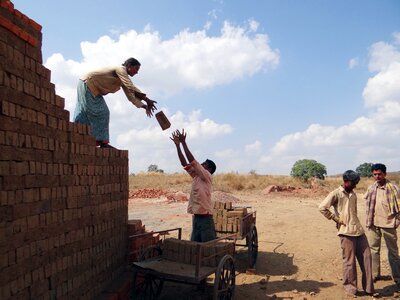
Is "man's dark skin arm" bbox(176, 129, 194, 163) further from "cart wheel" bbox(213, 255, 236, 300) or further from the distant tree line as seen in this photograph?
the distant tree line

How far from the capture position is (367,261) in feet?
20.0

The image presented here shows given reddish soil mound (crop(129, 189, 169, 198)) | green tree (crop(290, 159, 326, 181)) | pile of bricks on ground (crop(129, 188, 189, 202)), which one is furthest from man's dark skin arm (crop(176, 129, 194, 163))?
green tree (crop(290, 159, 326, 181))

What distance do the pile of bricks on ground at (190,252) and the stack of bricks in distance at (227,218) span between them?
6.79 feet

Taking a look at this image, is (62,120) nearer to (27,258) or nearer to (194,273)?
(27,258)

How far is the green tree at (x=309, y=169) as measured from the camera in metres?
44.0

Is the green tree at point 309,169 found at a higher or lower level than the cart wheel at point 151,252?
higher

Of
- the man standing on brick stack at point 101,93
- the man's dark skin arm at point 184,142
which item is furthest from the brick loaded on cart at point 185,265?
the man standing on brick stack at point 101,93

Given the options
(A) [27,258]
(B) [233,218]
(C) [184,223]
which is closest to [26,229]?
(A) [27,258]

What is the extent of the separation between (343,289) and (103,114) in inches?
193

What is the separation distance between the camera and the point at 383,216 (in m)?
6.63

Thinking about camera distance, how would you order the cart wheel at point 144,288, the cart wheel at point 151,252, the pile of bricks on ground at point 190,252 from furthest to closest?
the cart wheel at point 151,252, the pile of bricks on ground at point 190,252, the cart wheel at point 144,288

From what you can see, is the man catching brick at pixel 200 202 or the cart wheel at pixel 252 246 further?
the cart wheel at pixel 252 246

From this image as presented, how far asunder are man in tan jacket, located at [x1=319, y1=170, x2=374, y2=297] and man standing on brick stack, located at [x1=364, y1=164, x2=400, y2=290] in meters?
0.66

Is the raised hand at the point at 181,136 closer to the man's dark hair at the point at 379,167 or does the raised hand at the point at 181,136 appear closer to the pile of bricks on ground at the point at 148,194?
the man's dark hair at the point at 379,167
